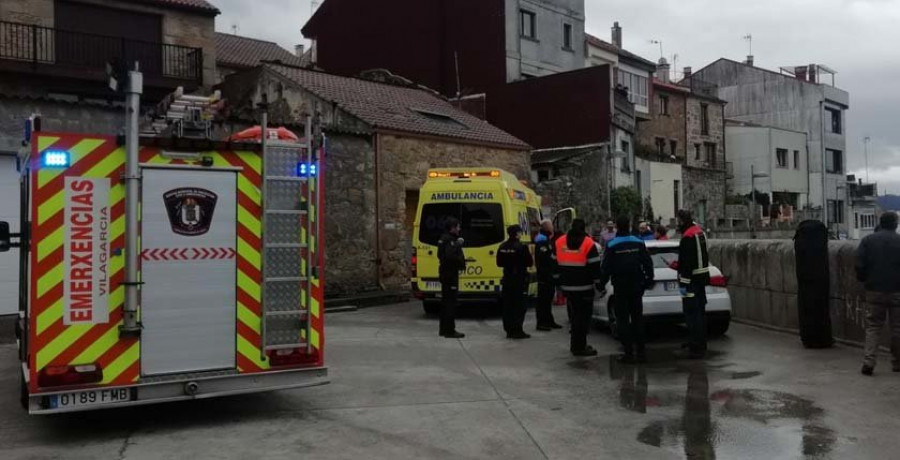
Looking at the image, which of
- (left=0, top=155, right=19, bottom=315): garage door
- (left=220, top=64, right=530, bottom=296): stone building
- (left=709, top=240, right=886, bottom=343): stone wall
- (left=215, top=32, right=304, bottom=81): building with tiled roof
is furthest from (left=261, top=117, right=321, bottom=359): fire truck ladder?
(left=215, top=32, right=304, bottom=81): building with tiled roof

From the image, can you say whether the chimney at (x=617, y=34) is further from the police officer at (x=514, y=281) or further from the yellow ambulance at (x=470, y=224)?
the police officer at (x=514, y=281)

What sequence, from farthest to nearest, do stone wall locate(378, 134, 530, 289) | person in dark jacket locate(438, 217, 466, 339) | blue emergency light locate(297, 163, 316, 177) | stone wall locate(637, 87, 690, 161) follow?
stone wall locate(637, 87, 690, 161), stone wall locate(378, 134, 530, 289), person in dark jacket locate(438, 217, 466, 339), blue emergency light locate(297, 163, 316, 177)

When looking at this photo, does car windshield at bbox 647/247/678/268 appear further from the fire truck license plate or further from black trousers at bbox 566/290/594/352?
the fire truck license plate

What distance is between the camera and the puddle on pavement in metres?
5.90

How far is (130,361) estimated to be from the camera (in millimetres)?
6195

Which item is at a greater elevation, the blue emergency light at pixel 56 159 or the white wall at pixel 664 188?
the white wall at pixel 664 188

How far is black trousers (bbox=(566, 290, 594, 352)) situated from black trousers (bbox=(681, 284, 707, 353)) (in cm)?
118

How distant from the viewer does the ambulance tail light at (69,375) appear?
5.88 metres

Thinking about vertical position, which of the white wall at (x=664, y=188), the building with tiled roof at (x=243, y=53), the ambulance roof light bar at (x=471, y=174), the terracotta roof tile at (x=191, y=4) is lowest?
the ambulance roof light bar at (x=471, y=174)

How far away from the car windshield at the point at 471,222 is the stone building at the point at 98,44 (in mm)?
9732

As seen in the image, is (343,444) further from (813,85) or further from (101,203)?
(813,85)

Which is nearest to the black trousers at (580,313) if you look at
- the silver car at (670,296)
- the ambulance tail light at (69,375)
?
the silver car at (670,296)

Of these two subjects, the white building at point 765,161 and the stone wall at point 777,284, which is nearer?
the stone wall at point 777,284

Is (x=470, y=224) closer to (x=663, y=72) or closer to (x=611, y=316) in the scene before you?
(x=611, y=316)
